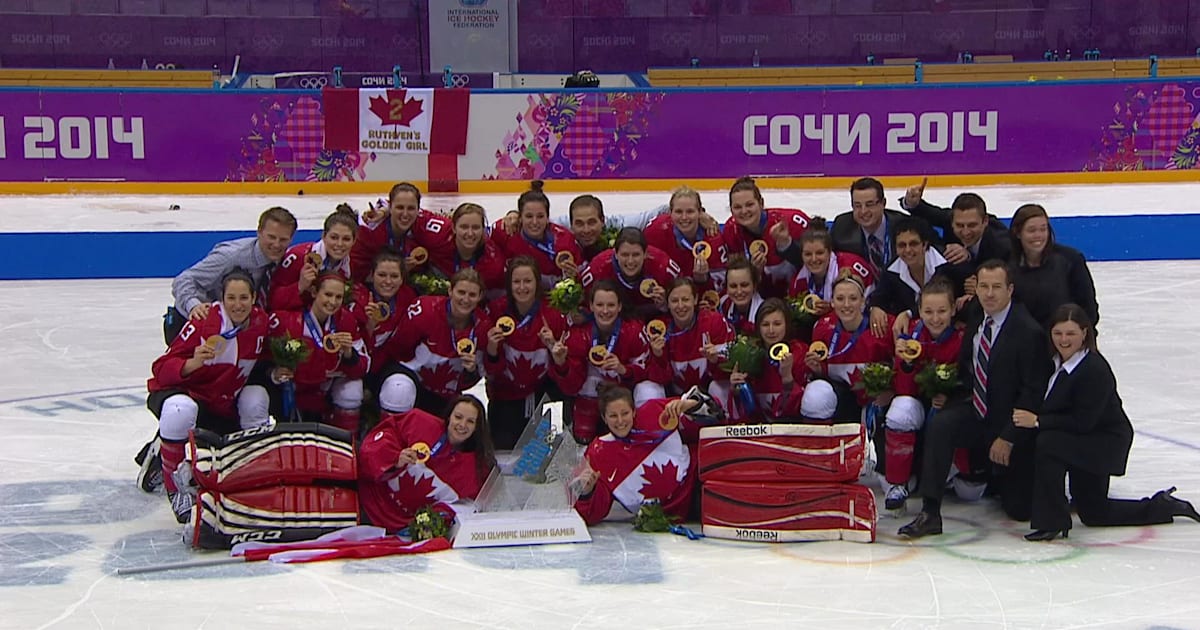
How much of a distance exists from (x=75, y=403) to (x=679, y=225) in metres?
3.31

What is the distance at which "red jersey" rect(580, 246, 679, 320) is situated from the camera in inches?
221

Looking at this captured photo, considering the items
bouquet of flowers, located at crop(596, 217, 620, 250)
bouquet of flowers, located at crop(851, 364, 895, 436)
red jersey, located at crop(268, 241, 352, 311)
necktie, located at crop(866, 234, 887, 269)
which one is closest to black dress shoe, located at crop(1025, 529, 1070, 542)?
bouquet of flowers, located at crop(851, 364, 895, 436)

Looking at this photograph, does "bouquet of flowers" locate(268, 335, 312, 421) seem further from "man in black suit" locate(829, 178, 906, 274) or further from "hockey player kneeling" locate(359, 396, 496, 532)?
"man in black suit" locate(829, 178, 906, 274)

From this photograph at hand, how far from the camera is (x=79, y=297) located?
414 inches

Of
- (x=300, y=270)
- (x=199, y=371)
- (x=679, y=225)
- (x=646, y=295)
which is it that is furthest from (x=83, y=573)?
(x=679, y=225)

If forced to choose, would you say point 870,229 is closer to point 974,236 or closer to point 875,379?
point 974,236

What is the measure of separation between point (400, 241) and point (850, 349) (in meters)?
1.99

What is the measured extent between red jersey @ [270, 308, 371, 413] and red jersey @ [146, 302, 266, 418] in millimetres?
100

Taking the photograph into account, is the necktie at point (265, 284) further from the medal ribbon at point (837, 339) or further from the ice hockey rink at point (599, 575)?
the medal ribbon at point (837, 339)

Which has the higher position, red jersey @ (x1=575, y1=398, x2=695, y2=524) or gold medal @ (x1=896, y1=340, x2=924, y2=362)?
gold medal @ (x1=896, y1=340, x2=924, y2=362)

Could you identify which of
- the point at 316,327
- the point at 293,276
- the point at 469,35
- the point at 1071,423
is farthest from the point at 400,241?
the point at 469,35

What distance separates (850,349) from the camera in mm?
5211

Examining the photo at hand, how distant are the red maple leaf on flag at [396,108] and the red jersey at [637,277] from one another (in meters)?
9.57

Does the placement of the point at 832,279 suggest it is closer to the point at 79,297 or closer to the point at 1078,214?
the point at 79,297
